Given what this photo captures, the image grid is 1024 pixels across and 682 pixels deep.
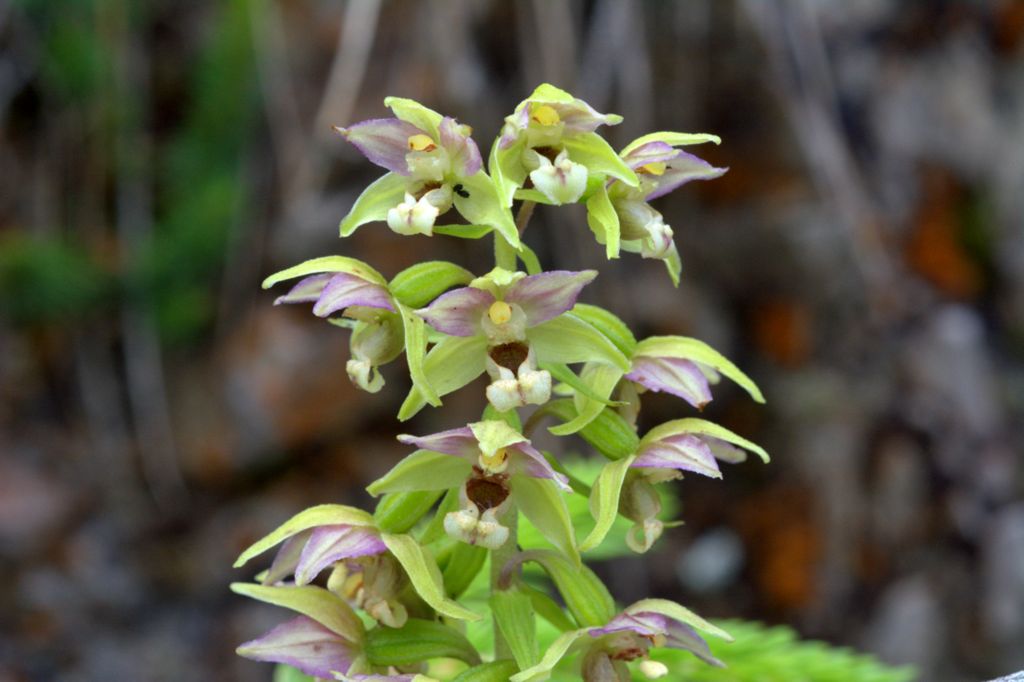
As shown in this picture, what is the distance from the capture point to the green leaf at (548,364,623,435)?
5.14 ft

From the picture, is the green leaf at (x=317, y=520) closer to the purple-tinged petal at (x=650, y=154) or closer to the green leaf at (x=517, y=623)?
the green leaf at (x=517, y=623)

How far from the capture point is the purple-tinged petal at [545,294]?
1.48 meters

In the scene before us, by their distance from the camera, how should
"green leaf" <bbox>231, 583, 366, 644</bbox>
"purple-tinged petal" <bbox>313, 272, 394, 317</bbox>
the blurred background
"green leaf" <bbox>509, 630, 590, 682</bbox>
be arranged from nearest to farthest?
1. "green leaf" <bbox>509, 630, 590, 682</bbox>
2. "purple-tinged petal" <bbox>313, 272, 394, 317</bbox>
3. "green leaf" <bbox>231, 583, 366, 644</bbox>
4. the blurred background

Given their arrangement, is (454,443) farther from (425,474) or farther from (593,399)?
(593,399)

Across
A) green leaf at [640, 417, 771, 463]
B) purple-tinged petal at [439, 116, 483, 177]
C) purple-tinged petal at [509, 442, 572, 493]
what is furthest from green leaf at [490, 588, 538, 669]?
purple-tinged petal at [439, 116, 483, 177]

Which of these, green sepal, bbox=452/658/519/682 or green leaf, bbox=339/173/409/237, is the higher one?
green leaf, bbox=339/173/409/237

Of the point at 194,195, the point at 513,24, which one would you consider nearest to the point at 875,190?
the point at 513,24

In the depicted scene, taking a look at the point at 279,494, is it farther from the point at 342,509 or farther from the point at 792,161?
the point at 342,509

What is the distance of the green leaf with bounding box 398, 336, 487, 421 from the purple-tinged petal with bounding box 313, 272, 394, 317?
0.10 metres

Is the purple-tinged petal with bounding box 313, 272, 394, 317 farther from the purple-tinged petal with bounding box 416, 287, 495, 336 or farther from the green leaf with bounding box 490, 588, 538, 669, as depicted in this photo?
the green leaf with bounding box 490, 588, 538, 669

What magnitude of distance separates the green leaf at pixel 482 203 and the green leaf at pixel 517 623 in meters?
0.55

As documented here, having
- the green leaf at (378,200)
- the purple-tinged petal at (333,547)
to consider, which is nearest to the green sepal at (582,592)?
the purple-tinged petal at (333,547)

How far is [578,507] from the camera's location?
7.00ft

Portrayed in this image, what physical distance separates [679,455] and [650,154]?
1.58 feet
